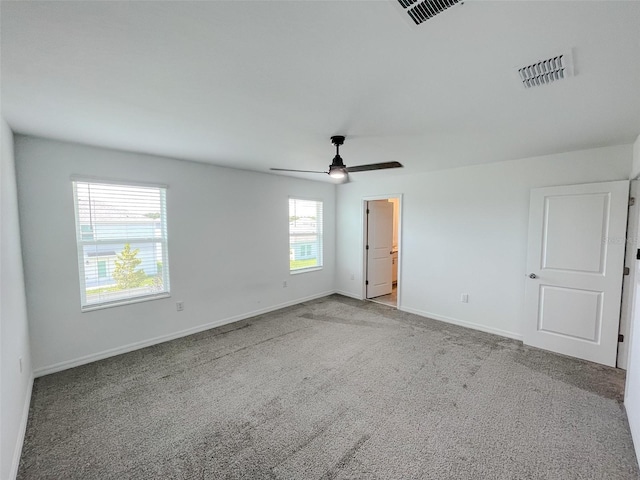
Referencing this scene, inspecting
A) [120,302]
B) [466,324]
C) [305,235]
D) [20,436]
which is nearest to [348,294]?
[305,235]

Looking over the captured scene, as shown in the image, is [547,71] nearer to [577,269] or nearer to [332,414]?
[577,269]

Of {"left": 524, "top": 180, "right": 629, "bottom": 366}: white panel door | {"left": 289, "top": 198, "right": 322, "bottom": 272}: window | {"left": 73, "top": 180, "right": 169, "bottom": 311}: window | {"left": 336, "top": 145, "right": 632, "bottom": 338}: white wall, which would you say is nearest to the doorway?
{"left": 336, "top": 145, "right": 632, "bottom": 338}: white wall

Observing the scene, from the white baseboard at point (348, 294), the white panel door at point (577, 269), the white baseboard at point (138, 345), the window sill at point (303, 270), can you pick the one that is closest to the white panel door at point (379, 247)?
the white baseboard at point (348, 294)

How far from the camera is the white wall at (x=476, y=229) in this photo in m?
3.27

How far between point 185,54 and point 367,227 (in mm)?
4376

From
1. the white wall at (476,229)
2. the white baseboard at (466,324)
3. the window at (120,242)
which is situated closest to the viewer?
the window at (120,242)

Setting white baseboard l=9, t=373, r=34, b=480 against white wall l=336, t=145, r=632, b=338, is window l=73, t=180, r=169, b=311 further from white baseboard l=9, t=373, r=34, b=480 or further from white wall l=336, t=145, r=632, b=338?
white wall l=336, t=145, r=632, b=338

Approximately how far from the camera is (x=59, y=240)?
283 centimetres

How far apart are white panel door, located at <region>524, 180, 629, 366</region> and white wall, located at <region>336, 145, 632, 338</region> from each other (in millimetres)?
182

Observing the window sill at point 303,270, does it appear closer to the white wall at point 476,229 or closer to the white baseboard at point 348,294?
the white baseboard at point 348,294

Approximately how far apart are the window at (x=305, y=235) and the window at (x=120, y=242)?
2.18 m

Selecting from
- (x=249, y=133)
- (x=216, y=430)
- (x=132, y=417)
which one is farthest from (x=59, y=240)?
(x=216, y=430)

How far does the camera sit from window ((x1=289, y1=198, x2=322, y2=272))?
16.9 ft

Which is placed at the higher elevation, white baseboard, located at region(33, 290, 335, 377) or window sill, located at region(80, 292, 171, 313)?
window sill, located at region(80, 292, 171, 313)
